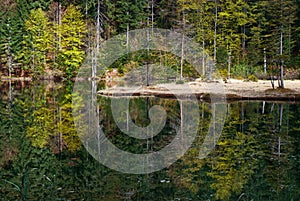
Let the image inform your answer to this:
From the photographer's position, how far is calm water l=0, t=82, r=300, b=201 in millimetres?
8398

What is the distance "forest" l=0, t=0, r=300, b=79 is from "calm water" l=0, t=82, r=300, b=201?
76.4 ft

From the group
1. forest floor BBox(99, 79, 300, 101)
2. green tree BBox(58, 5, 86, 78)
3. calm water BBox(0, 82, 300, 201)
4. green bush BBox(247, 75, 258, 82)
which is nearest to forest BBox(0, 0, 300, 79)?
green tree BBox(58, 5, 86, 78)

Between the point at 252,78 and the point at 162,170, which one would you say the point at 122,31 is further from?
the point at 162,170

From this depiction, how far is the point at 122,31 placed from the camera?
4912 centimetres

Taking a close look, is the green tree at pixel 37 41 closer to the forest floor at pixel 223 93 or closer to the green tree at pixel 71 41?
the green tree at pixel 71 41

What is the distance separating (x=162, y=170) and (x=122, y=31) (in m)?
40.4

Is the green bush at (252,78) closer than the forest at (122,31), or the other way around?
Result: the green bush at (252,78)

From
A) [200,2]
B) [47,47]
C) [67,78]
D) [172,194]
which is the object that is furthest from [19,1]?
[172,194]

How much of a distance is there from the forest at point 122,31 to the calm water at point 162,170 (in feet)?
76.4

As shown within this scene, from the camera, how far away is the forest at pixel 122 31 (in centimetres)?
4106

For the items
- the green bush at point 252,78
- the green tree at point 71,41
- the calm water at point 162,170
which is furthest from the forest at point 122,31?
the calm water at point 162,170

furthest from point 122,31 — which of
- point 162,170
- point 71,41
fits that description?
point 162,170

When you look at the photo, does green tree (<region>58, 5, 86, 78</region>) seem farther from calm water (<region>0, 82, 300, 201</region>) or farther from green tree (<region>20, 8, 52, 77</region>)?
calm water (<region>0, 82, 300, 201</region>)

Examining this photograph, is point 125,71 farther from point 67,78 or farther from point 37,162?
point 37,162
